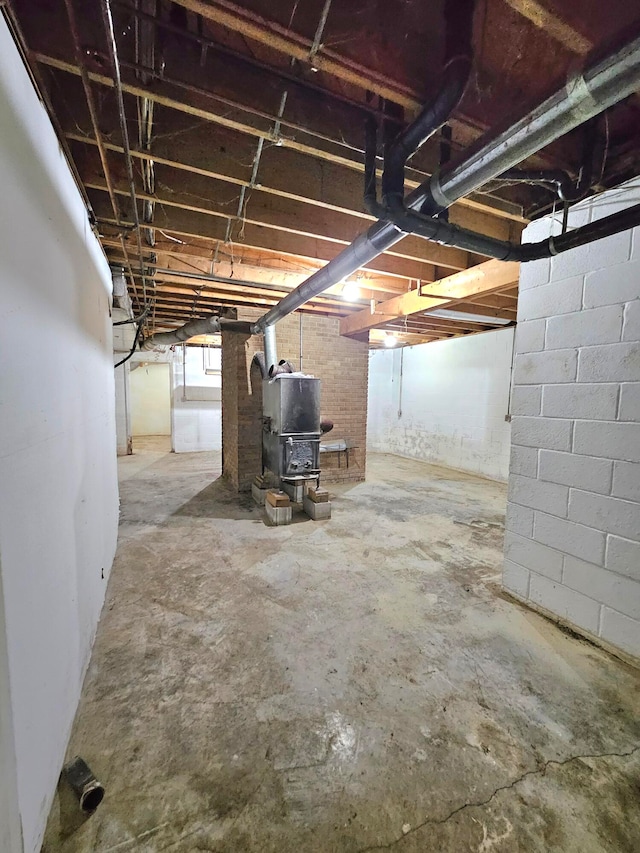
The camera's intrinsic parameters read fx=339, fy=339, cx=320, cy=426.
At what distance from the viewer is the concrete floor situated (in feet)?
3.42

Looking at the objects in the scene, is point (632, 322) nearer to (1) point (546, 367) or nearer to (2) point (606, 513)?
(1) point (546, 367)

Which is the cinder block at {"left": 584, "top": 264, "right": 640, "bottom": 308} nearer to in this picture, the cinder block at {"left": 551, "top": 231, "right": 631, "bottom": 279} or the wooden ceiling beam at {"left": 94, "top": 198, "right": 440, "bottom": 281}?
the cinder block at {"left": 551, "top": 231, "right": 631, "bottom": 279}

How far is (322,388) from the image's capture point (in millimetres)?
5062

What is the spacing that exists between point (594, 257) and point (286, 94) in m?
1.72

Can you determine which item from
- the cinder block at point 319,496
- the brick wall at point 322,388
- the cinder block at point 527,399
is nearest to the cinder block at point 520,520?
the cinder block at point 527,399

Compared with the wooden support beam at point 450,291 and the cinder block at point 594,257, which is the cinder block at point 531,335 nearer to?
the cinder block at point 594,257

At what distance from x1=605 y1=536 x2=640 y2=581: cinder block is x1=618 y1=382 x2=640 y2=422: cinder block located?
62 cm

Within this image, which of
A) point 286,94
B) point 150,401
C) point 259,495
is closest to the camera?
point 286,94

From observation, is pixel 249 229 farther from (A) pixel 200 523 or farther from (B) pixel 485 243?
(A) pixel 200 523

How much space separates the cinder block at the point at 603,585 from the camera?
1693mm

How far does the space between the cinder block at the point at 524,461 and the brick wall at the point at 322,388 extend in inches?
124

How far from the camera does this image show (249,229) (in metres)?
2.61

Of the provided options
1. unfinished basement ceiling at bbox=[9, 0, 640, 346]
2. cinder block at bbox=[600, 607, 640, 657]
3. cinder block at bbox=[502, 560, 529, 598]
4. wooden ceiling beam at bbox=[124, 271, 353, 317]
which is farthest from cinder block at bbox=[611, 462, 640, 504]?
wooden ceiling beam at bbox=[124, 271, 353, 317]

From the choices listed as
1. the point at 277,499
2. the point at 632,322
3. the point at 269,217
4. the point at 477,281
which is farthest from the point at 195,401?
the point at 632,322
